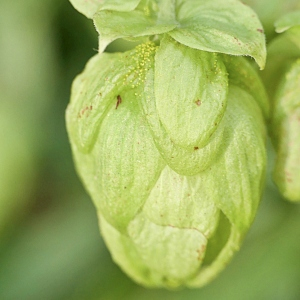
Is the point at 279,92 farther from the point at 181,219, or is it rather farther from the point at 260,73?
the point at 181,219

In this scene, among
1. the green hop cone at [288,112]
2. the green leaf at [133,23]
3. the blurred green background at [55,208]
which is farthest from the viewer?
the blurred green background at [55,208]

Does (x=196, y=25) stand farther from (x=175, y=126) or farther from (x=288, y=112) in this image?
(x=288, y=112)

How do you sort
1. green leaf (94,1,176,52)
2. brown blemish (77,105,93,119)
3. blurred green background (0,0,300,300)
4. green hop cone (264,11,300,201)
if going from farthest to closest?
blurred green background (0,0,300,300) → green hop cone (264,11,300,201) → brown blemish (77,105,93,119) → green leaf (94,1,176,52)

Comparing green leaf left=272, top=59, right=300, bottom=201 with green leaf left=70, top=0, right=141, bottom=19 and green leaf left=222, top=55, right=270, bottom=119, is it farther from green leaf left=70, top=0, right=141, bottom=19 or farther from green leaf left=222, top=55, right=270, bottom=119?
green leaf left=70, top=0, right=141, bottom=19

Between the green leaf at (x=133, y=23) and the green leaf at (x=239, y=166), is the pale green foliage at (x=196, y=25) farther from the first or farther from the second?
the green leaf at (x=239, y=166)

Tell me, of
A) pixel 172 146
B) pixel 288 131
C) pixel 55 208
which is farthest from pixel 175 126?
pixel 55 208

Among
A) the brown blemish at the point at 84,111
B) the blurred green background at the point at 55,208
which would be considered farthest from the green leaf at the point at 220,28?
the blurred green background at the point at 55,208

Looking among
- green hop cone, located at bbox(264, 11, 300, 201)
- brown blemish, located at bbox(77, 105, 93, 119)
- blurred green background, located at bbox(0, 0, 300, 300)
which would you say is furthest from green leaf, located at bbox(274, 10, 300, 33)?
blurred green background, located at bbox(0, 0, 300, 300)

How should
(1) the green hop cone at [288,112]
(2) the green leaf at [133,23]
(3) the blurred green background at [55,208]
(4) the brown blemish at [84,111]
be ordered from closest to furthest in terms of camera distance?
1. (2) the green leaf at [133,23]
2. (4) the brown blemish at [84,111]
3. (1) the green hop cone at [288,112]
4. (3) the blurred green background at [55,208]
